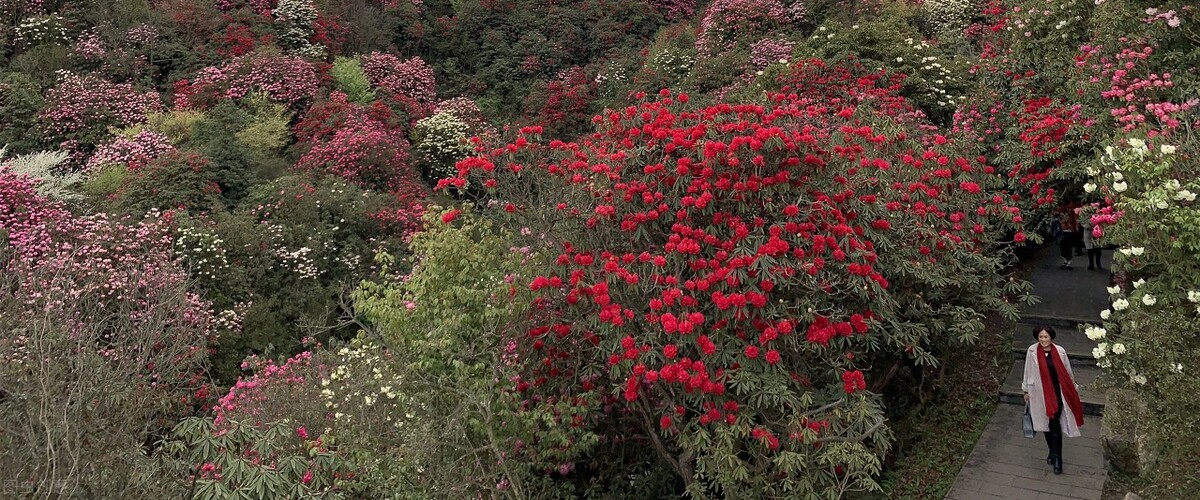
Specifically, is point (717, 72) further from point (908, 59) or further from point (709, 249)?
point (709, 249)

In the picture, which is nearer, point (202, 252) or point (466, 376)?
point (466, 376)

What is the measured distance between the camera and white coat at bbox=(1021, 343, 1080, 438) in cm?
614

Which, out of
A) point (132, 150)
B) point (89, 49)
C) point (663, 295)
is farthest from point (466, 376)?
point (89, 49)

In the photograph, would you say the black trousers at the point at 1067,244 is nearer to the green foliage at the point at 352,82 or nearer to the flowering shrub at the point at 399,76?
the green foliage at the point at 352,82

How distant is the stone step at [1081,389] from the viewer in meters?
7.22

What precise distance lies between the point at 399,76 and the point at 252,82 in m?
4.45

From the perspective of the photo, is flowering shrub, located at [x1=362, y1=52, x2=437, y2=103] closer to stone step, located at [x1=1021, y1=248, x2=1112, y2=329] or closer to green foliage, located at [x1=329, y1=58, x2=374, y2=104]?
green foliage, located at [x1=329, y1=58, x2=374, y2=104]

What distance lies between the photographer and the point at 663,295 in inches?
198

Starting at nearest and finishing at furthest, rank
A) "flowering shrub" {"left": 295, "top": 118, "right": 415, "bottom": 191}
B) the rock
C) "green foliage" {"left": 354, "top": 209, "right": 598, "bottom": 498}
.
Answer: "green foliage" {"left": 354, "top": 209, "right": 598, "bottom": 498} → the rock → "flowering shrub" {"left": 295, "top": 118, "right": 415, "bottom": 191}

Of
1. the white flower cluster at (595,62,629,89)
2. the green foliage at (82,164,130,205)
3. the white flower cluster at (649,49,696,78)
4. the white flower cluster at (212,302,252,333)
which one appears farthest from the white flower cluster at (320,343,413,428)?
the white flower cluster at (595,62,629,89)

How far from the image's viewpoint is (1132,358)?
5.48 m

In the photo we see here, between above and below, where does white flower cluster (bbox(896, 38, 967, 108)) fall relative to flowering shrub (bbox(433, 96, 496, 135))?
above

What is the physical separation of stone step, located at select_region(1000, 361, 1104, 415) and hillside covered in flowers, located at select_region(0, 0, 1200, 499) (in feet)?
0.76

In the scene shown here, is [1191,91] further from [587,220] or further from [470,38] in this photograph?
[470,38]
